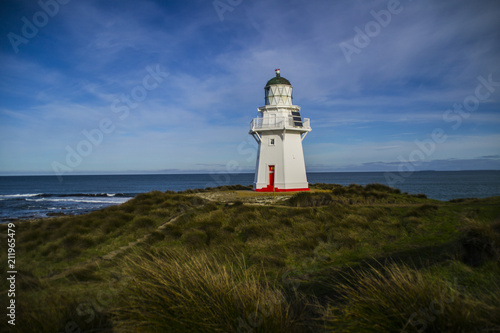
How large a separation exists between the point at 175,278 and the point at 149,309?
1.68 feet

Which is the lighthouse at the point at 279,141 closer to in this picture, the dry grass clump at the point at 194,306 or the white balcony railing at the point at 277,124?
the white balcony railing at the point at 277,124

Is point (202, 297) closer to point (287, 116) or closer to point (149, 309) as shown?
point (149, 309)

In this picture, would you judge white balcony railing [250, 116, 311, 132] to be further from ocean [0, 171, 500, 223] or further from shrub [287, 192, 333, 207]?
Result: ocean [0, 171, 500, 223]

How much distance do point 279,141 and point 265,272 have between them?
656 inches

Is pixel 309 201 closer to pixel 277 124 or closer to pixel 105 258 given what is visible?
pixel 277 124

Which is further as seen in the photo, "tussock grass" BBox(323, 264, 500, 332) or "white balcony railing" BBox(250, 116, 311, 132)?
"white balcony railing" BBox(250, 116, 311, 132)

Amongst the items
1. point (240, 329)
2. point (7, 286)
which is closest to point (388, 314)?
point (240, 329)

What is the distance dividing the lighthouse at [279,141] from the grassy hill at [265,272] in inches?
326

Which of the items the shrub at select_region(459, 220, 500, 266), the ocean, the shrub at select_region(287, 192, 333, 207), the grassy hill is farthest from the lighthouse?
the ocean

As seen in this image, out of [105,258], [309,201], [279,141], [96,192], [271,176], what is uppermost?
[279,141]

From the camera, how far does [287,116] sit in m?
23.2

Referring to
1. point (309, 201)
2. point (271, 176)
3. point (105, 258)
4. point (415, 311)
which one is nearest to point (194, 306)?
point (415, 311)

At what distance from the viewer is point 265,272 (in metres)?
7.22

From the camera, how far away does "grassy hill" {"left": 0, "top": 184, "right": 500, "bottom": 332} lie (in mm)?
3424
